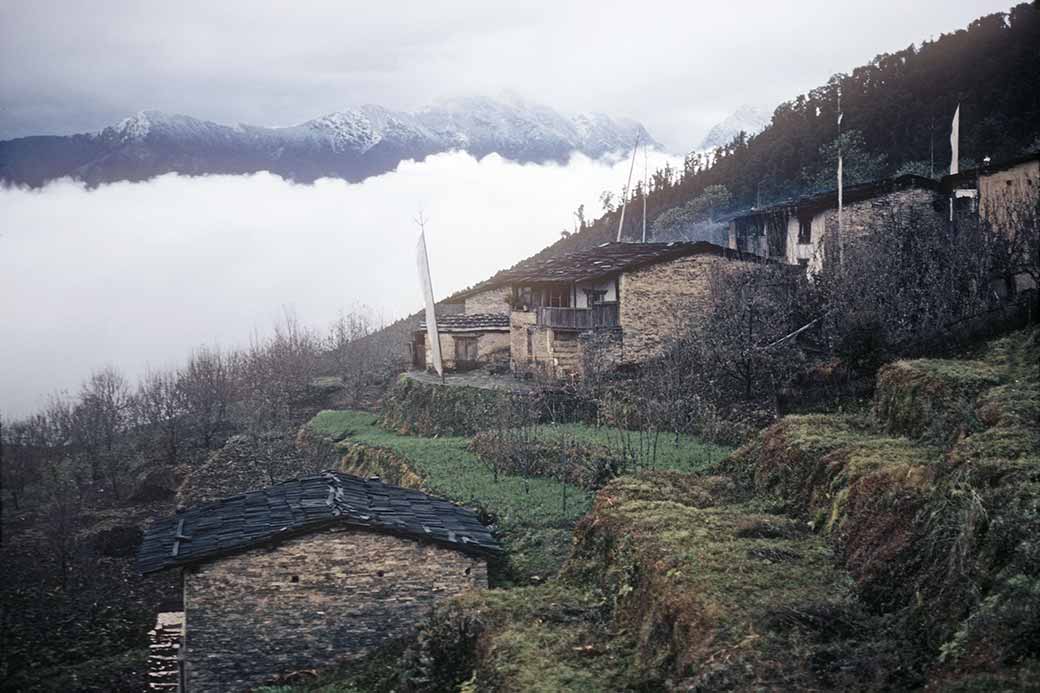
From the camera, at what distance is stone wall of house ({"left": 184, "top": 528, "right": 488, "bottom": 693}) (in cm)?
1354

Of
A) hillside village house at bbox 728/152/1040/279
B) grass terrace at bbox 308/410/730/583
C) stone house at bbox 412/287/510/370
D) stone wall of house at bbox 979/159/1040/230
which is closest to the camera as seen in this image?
grass terrace at bbox 308/410/730/583

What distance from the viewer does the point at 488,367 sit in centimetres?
3453

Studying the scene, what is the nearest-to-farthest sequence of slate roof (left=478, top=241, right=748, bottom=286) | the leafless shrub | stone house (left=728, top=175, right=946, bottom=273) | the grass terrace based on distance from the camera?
the grass terrace, stone house (left=728, top=175, right=946, bottom=273), slate roof (left=478, top=241, right=748, bottom=286), the leafless shrub

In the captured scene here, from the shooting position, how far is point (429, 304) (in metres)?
34.1

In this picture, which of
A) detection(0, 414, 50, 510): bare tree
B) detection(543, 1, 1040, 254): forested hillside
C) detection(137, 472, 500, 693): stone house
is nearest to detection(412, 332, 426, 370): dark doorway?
detection(543, 1, 1040, 254): forested hillside

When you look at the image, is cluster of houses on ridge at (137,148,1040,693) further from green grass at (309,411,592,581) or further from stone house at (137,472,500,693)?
green grass at (309,411,592,581)

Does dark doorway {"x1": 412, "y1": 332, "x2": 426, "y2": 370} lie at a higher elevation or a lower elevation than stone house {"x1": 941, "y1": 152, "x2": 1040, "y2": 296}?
lower

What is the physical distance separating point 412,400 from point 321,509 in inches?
661

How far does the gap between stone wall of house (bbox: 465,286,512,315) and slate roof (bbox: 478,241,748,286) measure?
613 centimetres

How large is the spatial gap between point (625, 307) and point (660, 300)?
1258 millimetres

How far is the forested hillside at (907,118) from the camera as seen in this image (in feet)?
110

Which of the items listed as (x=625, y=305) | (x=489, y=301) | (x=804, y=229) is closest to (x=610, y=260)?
(x=625, y=305)

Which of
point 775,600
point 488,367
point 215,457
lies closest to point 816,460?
point 775,600

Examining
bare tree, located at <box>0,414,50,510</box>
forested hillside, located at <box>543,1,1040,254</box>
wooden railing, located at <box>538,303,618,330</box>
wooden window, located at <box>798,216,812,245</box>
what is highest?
forested hillside, located at <box>543,1,1040,254</box>
